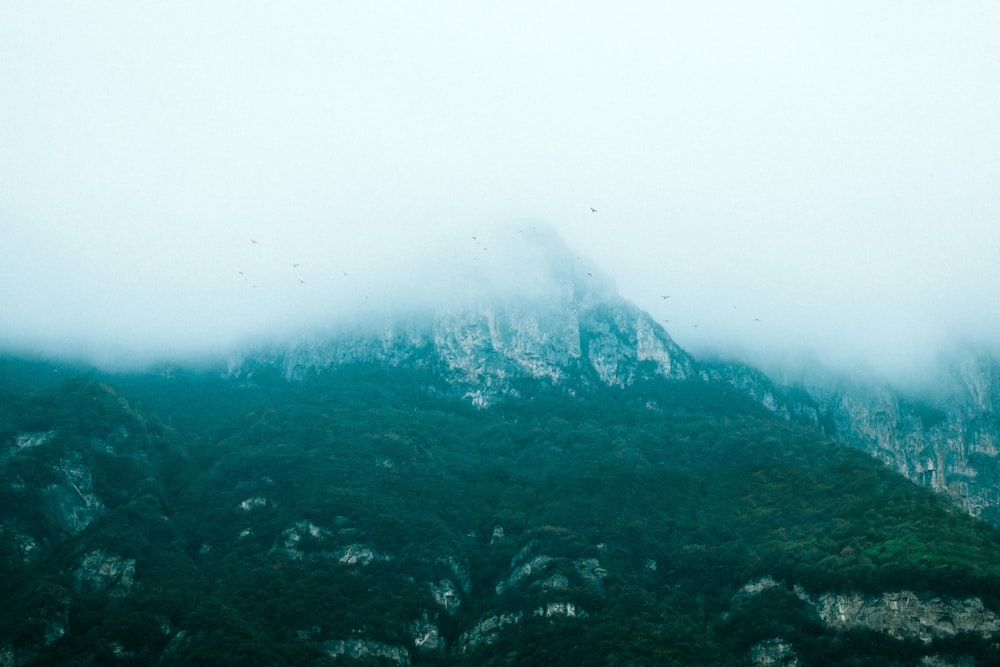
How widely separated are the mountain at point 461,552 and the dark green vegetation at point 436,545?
18.9 inches

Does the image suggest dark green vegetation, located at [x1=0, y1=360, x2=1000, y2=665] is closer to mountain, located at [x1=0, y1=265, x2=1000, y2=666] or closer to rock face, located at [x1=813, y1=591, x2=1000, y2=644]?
mountain, located at [x1=0, y1=265, x2=1000, y2=666]

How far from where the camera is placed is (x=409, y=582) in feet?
492

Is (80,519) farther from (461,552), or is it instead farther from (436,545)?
(461,552)

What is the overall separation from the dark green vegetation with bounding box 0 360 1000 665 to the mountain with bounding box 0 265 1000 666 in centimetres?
48

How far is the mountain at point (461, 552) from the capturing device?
124 metres

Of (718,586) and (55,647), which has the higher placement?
(55,647)

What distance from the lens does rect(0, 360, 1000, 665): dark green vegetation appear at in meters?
126

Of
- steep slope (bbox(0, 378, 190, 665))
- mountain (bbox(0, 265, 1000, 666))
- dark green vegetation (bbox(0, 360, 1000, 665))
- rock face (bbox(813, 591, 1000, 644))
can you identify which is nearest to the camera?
rock face (bbox(813, 591, 1000, 644))

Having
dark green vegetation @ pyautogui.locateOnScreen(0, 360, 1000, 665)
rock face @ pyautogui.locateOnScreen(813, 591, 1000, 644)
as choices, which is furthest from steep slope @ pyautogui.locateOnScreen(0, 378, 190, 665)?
rock face @ pyautogui.locateOnScreen(813, 591, 1000, 644)

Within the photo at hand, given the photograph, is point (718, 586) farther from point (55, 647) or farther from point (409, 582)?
point (55, 647)

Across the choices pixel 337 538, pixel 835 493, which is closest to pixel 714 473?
pixel 835 493

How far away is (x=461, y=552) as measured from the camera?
6344 inches

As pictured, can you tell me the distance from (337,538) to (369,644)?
30951mm

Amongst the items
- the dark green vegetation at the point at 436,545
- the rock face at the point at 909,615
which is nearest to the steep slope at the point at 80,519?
the dark green vegetation at the point at 436,545
